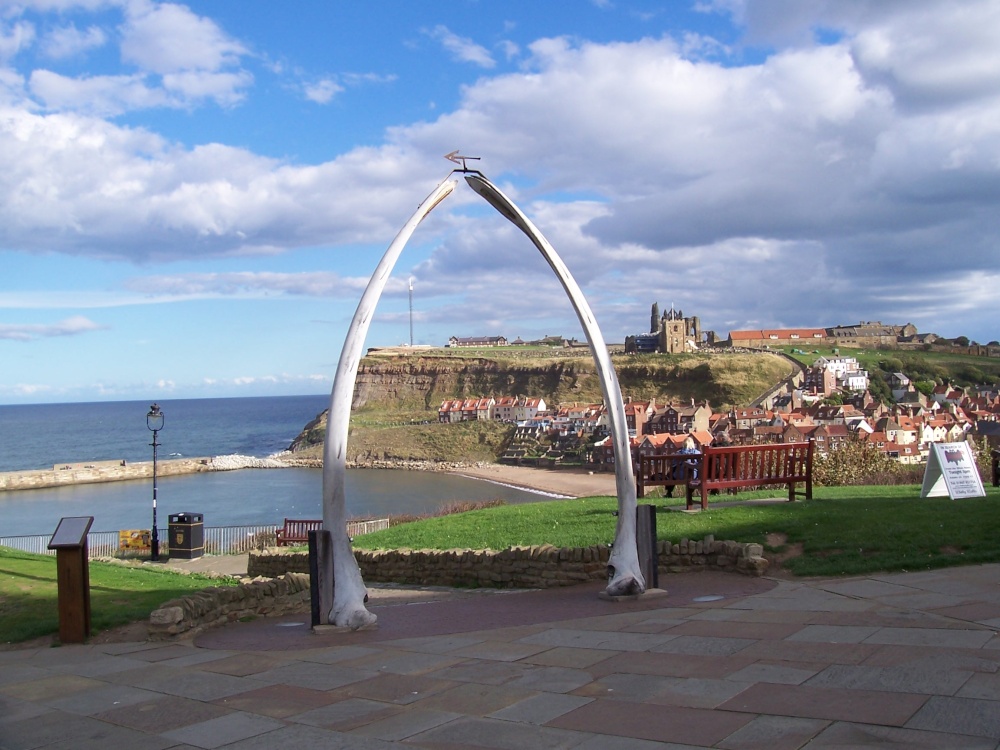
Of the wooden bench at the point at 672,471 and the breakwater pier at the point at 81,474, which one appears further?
the breakwater pier at the point at 81,474

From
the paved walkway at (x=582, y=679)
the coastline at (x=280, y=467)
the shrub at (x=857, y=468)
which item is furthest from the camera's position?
the coastline at (x=280, y=467)

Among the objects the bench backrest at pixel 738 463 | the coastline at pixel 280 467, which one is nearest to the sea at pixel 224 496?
the coastline at pixel 280 467

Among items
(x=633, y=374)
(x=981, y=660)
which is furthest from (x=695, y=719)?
(x=633, y=374)

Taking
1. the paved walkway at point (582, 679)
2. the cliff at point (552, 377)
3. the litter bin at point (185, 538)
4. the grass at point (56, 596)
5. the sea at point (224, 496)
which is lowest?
the sea at point (224, 496)

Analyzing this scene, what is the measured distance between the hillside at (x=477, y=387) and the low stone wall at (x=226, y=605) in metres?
81.1

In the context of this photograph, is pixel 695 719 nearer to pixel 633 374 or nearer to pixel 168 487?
pixel 168 487

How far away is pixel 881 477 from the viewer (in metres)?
19.5

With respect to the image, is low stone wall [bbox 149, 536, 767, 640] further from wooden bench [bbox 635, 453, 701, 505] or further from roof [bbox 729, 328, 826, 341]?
roof [bbox 729, 328, 826, 341]

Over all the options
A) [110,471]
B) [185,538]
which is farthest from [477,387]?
[185,538]

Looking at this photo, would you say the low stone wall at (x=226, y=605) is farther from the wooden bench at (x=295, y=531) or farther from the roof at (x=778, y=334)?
the roof at (x=778, y=334)

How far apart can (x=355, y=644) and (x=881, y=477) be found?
50.8ft

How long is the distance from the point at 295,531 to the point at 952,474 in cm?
1810

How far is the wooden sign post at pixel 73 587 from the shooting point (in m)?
8.53

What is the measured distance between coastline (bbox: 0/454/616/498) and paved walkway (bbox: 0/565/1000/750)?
44.8 m
